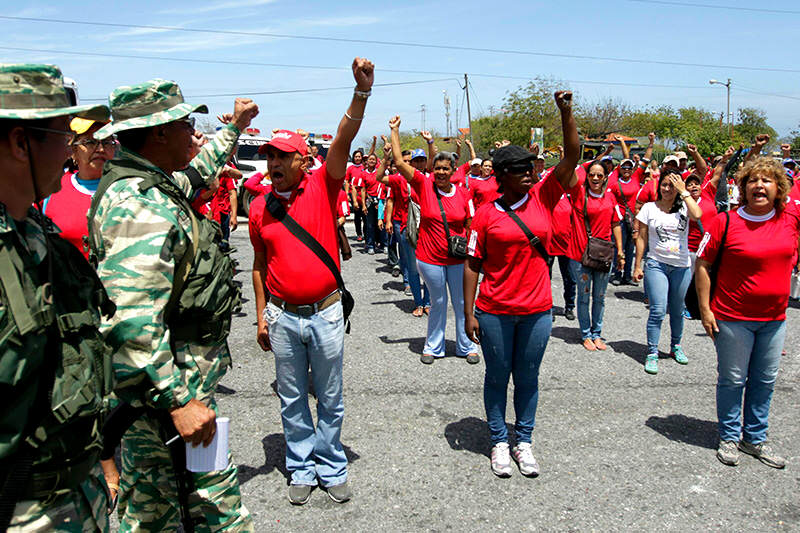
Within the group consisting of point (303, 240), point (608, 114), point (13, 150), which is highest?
point (13, 150)

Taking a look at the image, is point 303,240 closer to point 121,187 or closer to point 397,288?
point 121,187

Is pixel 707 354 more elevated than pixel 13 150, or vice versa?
pixel 13 150

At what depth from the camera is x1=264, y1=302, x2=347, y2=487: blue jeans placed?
11.4ft

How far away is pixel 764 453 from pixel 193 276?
397 centimetres

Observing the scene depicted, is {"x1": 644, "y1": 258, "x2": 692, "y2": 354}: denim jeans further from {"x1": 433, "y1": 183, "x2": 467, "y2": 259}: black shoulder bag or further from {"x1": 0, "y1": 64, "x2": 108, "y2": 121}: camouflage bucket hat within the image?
{"x1": 0, "y1": 64, "x2": 108, "y2": 121}: camouflage bucket hat

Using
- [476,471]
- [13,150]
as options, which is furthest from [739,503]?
[13,150]

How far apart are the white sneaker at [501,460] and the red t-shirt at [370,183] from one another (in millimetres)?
9330

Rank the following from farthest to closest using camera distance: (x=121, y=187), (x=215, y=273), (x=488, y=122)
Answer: (x=488, y=122) < (x=215, y=273) < (x=121, y=187)

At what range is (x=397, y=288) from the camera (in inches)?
392

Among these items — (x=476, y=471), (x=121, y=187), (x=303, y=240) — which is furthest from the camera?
(x=476, y=471)

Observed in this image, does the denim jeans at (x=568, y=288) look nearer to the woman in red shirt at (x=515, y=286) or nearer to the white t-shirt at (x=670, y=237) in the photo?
the white t-shirt at (x=670, y=237)

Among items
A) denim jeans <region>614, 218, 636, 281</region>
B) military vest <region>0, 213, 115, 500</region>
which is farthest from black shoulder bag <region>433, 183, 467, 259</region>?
denim jeans <region>614, 218, 636, 281</region>

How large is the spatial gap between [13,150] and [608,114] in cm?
5668

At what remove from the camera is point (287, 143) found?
3.41 m
